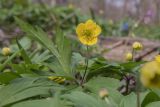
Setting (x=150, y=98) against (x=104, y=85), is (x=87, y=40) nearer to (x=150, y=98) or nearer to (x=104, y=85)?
(x=104, y=85)

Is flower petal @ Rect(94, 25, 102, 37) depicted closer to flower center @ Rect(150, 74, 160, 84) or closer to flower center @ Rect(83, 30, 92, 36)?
flower center @ Rect(83, 30, 92, 36)

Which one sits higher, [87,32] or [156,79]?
[156,79]

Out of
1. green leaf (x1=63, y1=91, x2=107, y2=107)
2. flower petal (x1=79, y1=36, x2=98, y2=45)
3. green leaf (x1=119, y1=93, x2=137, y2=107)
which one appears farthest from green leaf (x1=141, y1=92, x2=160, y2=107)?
flower petal (x1=79, y1=36, x2=98, y2=45)

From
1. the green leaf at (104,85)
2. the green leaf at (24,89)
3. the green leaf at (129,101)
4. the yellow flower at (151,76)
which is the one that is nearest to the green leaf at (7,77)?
the green leaf at (24,89)

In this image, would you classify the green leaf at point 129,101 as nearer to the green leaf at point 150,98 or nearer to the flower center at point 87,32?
the green leaf at point 150,98

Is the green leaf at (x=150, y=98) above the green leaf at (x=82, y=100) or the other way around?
the other way around

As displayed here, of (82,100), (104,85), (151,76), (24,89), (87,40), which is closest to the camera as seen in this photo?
(151,76)

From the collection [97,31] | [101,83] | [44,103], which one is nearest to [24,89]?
[44,103]

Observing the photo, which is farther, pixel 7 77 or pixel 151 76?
pixel 7 77

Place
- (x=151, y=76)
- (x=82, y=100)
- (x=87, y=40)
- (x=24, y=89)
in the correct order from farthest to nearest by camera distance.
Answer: (x=87, y=40), (x=24, y=89), (x=82, y=100), (x=151, y=76)
